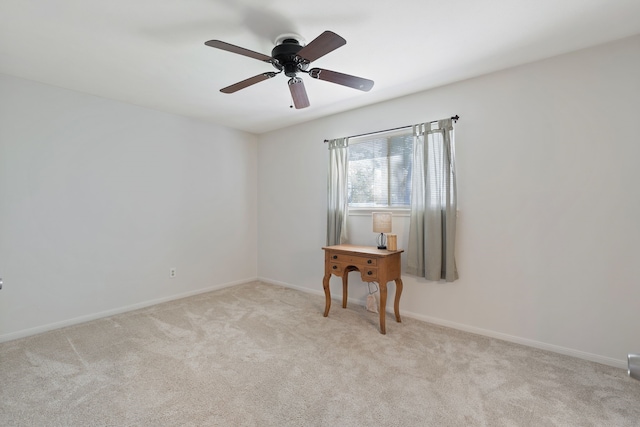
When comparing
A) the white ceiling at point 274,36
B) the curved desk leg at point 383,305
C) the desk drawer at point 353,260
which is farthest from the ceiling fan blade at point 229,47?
the curved desk leg at point 383,305

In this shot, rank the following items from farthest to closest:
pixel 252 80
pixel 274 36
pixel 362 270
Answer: pixel 362 270, pixel 252 80, pixel 274 36

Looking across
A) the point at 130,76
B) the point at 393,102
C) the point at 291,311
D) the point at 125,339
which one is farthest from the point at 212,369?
the point at 393,102

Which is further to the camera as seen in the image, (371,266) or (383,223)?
(383,223)

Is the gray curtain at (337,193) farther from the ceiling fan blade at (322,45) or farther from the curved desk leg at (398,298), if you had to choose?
the ceiling fan blade at (322,45)

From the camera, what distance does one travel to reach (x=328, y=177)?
12.1 feet

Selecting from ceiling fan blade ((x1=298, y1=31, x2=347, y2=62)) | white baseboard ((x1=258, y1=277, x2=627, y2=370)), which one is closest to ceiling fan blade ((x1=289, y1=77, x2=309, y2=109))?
ceiling fan blade ((x1=298, y1=31, x2=347, y2=62))

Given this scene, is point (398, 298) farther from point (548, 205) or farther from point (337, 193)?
point (548, 205)

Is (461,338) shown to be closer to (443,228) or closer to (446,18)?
(443,228)

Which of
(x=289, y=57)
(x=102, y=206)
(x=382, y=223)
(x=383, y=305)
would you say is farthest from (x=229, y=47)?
(x=102, y=206)

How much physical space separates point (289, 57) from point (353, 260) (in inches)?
71.8

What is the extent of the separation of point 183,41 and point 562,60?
2.89 m

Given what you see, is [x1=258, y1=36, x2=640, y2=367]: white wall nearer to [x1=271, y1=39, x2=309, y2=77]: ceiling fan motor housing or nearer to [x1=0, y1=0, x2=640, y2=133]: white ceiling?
[x1=0, y1=0, x2=640, y2=133]: white ceiling

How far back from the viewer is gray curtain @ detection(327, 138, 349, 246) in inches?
139

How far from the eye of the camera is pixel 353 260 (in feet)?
9.35
